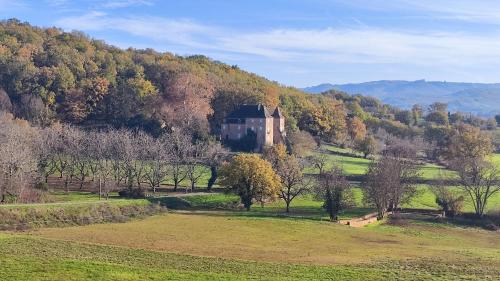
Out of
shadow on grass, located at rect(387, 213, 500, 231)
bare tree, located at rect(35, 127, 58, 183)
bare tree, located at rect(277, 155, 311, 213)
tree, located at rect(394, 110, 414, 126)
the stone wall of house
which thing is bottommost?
shadow on grass, located at rect(387, 213, 500, 231)

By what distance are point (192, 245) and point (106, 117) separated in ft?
263

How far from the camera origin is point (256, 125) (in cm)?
10888

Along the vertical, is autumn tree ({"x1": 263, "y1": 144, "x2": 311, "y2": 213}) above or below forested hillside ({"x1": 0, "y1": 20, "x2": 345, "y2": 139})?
below

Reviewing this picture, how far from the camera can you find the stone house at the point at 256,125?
108625 mm

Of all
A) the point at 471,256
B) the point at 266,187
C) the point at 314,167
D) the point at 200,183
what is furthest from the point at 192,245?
the point at 314,167

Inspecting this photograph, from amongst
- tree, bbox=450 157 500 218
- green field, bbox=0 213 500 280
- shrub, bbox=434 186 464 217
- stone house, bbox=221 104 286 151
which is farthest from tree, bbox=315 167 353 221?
stone house, bbox=221 104 286 151

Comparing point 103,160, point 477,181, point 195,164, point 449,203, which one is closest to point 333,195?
point 449,203

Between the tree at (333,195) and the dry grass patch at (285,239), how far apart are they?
4.97 m

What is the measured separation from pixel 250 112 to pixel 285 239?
222 ft

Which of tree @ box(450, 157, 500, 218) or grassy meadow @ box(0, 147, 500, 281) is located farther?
tree @ box(450, 157, 500, 218)

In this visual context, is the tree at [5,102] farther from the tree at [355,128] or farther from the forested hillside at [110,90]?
the tree at [355,128]

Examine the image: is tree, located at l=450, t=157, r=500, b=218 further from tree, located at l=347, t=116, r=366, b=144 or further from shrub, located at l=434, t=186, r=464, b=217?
tree, located at l=347, t=116, r=366, b=144

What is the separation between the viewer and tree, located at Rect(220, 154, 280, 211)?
61.1 meters

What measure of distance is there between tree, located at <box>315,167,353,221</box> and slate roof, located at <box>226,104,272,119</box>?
4436cm
